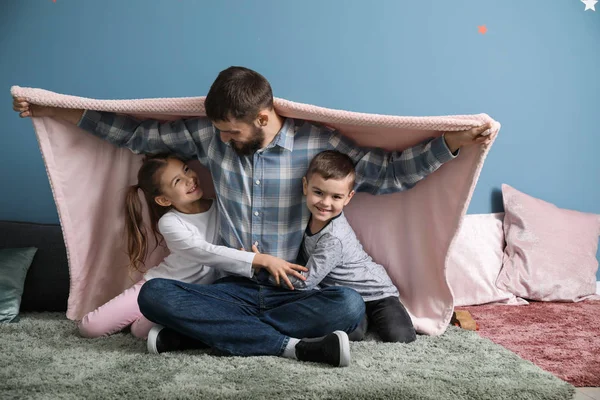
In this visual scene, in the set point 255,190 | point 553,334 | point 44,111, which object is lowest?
point 553,334

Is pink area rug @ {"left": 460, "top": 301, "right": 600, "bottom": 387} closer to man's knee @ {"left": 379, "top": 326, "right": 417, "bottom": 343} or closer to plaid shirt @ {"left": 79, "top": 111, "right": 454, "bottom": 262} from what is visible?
man's knee @ {"left": 379, "top": 326, "right": 417, "bottom": 343}

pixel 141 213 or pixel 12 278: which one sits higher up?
pixel 141 213

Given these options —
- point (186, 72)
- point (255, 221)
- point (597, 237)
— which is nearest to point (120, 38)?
point (186, 72)

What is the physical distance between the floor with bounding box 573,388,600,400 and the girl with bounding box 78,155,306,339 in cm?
83

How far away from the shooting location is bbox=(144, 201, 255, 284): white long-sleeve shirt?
1938 millimetres

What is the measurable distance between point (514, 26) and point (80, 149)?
1.81 m

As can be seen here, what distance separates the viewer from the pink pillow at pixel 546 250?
99.4 inches

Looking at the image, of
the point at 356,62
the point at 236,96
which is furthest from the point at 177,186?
the point at 356,62

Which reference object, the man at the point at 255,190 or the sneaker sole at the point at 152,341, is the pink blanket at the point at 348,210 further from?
the sneaker sole at the point at 152,341

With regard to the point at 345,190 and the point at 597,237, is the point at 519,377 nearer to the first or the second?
the point at 345,190

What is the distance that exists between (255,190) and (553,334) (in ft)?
3.66

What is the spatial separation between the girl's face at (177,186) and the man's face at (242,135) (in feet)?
0.67

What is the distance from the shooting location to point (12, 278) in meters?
2.13

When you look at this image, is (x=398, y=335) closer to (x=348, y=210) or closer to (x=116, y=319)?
(x=348, y=210)
